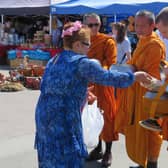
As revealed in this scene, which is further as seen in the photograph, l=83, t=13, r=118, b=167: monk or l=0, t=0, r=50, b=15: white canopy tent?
l=0, t=0, r=50, b=15: white canopy tent

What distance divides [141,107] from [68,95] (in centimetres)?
118

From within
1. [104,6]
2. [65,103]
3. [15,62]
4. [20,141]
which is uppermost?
[104,6]

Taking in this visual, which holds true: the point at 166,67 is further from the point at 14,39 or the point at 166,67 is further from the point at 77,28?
the point at 14,39

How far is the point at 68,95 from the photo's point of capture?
117 inches

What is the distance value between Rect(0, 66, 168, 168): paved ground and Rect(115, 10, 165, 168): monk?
2.05ft

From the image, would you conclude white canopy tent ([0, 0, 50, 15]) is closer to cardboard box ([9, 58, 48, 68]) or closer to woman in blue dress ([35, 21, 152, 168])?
cardboard box ([9, 58, 48, 68])

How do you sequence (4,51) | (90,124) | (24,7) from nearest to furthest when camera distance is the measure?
(90,124) → (24,7) → (4,51)

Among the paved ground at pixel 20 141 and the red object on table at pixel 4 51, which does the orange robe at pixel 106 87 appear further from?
the red object on table at pixel 4 51

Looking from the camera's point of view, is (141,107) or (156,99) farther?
(141,107)

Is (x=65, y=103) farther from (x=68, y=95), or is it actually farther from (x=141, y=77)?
(x=141, y=77)

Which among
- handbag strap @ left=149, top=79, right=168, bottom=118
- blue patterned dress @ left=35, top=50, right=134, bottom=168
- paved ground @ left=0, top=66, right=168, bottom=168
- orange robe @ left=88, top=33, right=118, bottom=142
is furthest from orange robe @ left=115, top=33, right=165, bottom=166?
blue patterned dress @ left=35, top=50, right=134, bottom=168

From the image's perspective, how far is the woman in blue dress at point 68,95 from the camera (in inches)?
114

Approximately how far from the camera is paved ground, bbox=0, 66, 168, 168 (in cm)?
480

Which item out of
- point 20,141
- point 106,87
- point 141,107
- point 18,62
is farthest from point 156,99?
point 18,62
